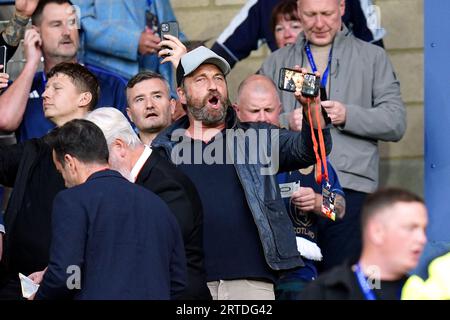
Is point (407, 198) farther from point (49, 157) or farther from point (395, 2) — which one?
point (395, 2)

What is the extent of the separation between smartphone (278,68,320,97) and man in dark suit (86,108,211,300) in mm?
695

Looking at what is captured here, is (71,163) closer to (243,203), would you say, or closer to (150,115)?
(243,203)

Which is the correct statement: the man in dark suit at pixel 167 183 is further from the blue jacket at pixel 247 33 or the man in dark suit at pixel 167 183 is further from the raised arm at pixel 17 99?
the blue jacket at pixel 247 33

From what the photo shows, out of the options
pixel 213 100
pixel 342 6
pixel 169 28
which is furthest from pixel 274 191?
pixel 342 6

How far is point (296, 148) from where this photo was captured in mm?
7066

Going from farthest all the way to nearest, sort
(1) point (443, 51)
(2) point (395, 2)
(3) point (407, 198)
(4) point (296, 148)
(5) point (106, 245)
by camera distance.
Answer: (2) point (395, 2)
(1) point (443, 51)
(4) point (296, 148)
(5) point (106, 245)
(3) point (407, 198)

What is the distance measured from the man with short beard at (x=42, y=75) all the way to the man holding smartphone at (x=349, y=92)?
3.45 ft

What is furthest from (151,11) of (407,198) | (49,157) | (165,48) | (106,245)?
(407,198)

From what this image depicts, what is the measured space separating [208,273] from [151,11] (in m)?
2.65

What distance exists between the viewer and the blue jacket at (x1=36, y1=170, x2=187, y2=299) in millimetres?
6016

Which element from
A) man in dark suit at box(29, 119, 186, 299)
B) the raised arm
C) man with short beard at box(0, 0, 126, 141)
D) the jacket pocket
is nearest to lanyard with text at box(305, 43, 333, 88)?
man with short beard at box(0, 0, 126, 141)

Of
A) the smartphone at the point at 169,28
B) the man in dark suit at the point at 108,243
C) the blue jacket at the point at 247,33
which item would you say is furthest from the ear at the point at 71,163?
the blue jacket at the point at 247,33

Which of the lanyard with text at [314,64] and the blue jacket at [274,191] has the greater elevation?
the lanyard with text at [314,64]

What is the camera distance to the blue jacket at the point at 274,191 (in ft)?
23.0
